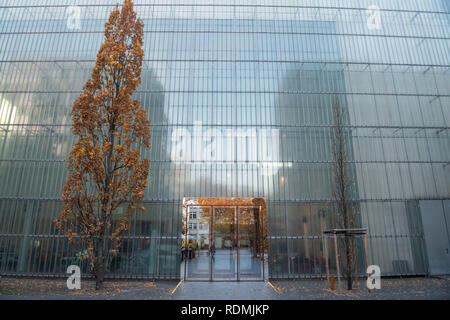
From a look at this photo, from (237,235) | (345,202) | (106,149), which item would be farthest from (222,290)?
(106,149)

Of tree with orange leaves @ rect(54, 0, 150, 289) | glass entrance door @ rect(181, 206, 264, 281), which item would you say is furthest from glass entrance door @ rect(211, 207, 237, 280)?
tree with orange leaves @ rect(54, 0, 150, 289)

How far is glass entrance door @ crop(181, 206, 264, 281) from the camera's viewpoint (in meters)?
12.8

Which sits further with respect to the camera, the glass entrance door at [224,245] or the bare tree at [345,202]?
the glass entrance door at [224,245]

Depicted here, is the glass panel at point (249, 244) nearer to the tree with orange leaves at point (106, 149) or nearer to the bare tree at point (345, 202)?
the bare tree at point (345, 202)

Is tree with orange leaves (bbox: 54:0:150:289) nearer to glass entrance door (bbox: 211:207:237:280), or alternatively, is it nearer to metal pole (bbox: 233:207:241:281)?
glass entrance door (bbox: 211:207:237:280)

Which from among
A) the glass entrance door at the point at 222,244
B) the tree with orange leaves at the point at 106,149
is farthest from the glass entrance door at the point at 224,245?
the tree with orange leaves at the point at 106,149

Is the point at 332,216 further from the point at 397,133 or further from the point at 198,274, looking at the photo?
the point at 198,274

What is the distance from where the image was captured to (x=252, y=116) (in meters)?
14.7

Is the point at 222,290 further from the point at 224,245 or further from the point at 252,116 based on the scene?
the point at 252,116

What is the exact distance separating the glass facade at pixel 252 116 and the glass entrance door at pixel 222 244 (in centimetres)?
60

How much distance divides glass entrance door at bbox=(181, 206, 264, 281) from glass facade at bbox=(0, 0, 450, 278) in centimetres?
60

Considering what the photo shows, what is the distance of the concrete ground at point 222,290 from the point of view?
927cm

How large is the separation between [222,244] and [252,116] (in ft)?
22.5

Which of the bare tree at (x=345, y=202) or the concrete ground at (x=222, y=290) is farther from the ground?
Answer: the bare tree at (x=345, y=202)
